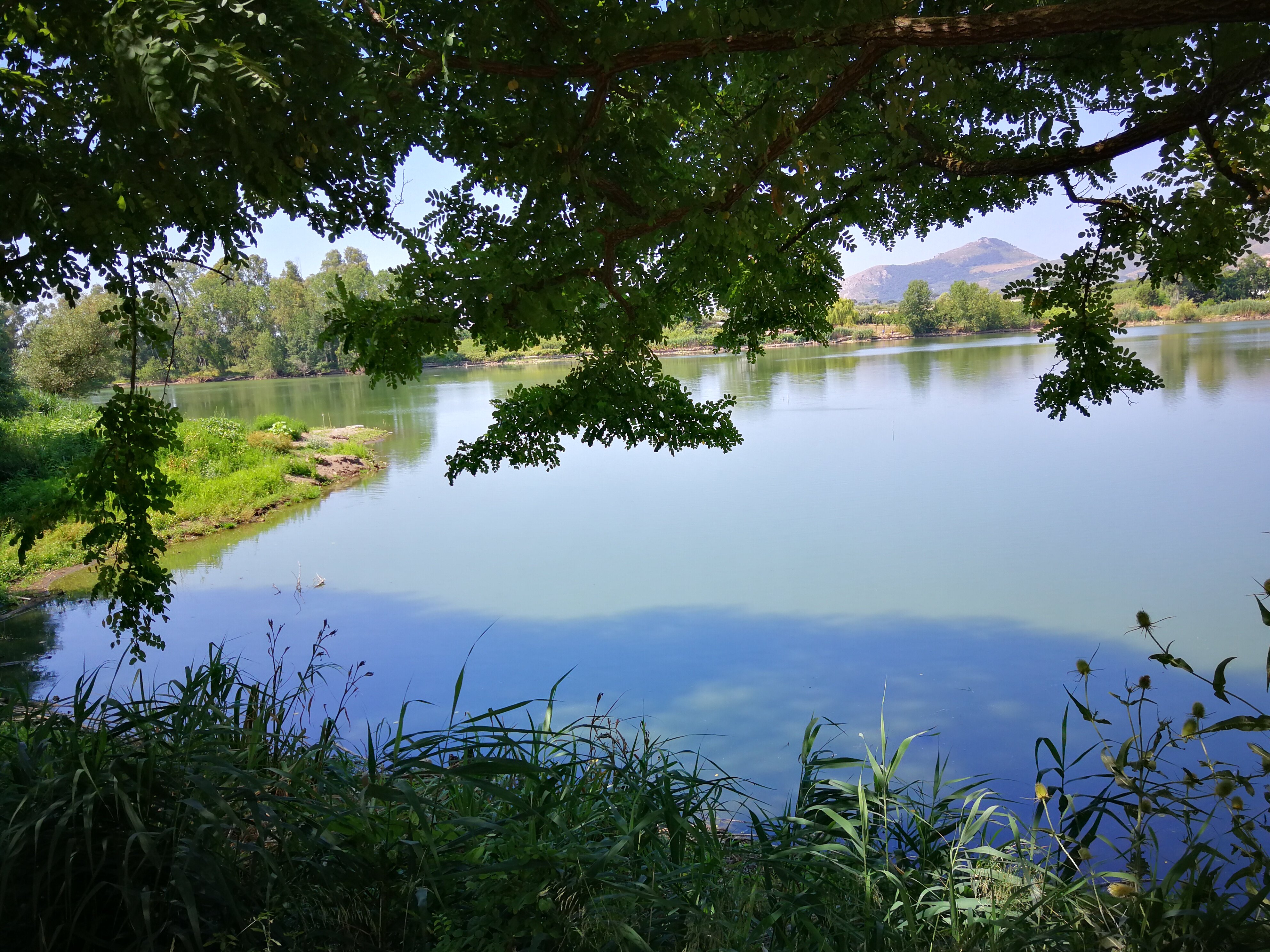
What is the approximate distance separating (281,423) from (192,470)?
10.5 feet

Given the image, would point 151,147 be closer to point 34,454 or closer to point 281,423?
point 34,454

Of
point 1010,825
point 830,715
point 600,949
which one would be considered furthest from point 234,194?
point 830,715

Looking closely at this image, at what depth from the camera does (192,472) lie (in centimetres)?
1245

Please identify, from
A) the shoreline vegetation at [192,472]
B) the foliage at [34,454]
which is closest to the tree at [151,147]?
the shoreline vegetation at [192,472]

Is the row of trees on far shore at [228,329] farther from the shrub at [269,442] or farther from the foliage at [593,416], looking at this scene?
the foliage at [593,416]

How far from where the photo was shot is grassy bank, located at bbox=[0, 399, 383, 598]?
30.2ft

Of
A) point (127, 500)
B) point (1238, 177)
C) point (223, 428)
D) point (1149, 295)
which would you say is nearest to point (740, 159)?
point (1238, 177)

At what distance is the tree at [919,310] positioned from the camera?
3797 centimetres

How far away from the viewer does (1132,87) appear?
2918 mm

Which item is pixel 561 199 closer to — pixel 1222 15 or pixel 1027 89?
pixel 1222 15

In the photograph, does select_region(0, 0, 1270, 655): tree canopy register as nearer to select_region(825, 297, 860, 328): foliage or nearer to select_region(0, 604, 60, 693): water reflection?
select_region(0, 604, 60, 693): water reflection

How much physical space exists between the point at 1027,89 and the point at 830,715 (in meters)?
3.50

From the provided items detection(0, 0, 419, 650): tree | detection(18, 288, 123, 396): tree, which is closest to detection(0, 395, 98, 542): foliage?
detection(18, 288, 123, 396): tree

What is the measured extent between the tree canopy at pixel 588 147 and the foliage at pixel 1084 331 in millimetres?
17
